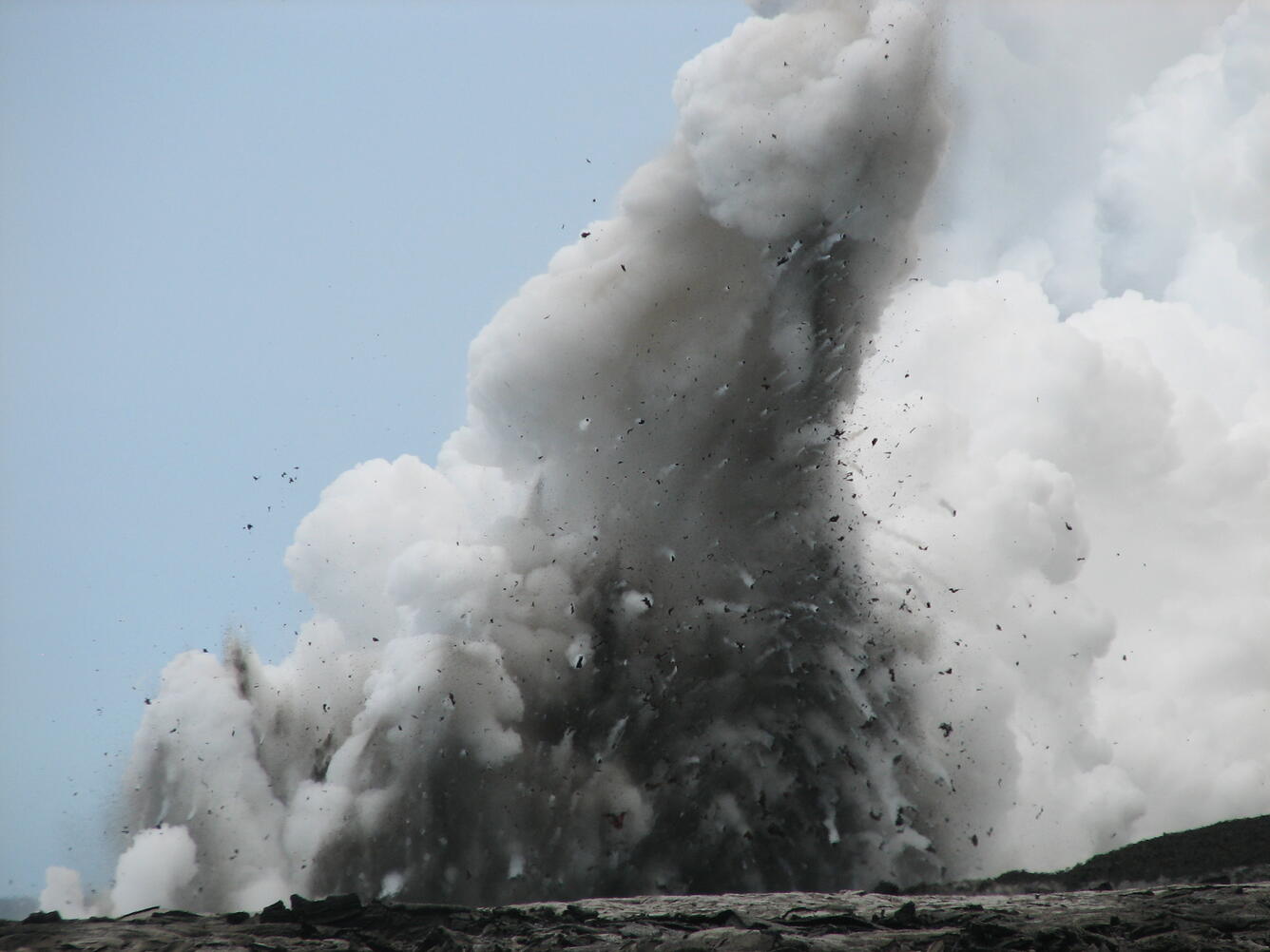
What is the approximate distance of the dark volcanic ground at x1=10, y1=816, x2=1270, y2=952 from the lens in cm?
2489

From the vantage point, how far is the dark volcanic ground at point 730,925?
980 inches

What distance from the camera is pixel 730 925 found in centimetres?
2912

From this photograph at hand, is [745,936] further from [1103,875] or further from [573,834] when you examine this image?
[573,834]

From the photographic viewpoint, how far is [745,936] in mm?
24984

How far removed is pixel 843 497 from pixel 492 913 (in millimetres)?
32577

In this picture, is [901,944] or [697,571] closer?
[901,944]

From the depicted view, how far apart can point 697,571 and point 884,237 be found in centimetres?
1949

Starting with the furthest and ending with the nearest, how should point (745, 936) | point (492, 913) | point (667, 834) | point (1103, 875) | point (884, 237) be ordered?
point (667, 834), point (884, 237), point (1103, 875), point (492, 913), point (745, 936)

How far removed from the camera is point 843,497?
2306 inches

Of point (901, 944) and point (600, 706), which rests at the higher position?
point (600, 706)

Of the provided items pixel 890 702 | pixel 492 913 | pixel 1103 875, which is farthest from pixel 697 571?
pixel 492 913

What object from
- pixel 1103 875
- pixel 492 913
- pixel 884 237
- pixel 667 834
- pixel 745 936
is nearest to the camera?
pixel 745 936

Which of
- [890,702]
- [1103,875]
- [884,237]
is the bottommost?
[1103,875]

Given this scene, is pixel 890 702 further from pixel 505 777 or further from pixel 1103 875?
pixel 505 777
